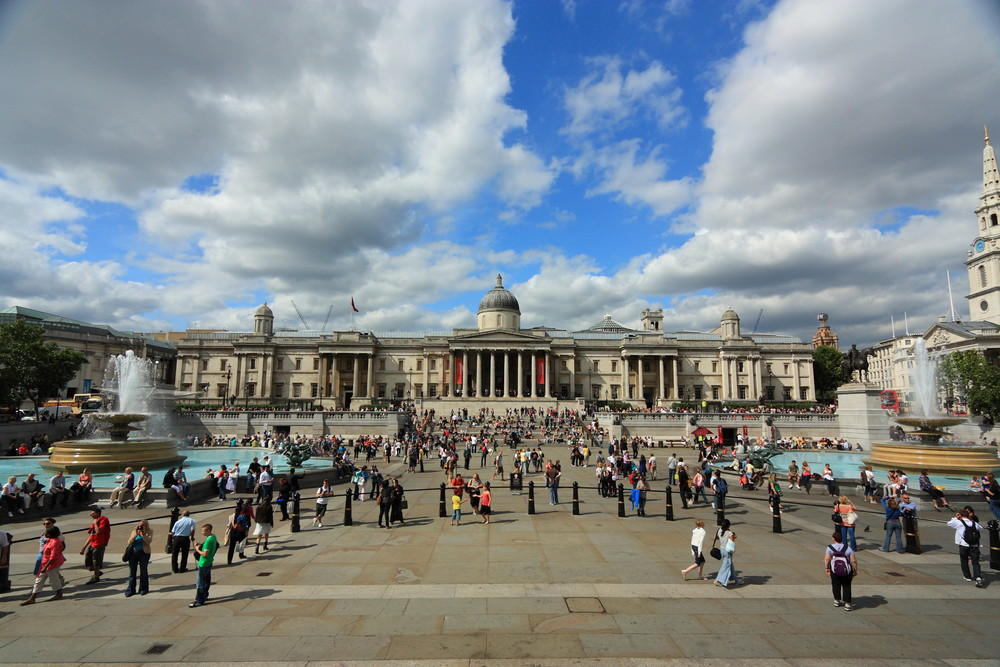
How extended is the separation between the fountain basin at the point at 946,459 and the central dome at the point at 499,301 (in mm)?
69257

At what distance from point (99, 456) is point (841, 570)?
27.7 metres

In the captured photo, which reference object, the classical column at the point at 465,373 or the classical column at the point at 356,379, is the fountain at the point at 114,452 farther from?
the classical column at the point at 356,379

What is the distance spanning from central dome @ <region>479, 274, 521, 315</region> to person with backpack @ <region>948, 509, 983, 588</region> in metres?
79.2

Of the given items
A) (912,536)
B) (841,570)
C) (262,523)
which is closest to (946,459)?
(912,536)

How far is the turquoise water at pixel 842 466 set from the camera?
886 inches

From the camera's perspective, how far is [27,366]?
4866cm

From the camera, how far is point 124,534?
15078 millimetres

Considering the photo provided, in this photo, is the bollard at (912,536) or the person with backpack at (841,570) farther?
the bollard at (912,536)

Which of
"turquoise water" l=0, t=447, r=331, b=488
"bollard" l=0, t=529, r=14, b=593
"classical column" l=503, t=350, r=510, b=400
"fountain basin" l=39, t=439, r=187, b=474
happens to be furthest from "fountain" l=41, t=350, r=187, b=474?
"classical column" l=503, t=350, r=510, b=400

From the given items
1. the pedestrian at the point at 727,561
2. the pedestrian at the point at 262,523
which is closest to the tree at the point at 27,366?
the pedestrian at the point at 262,523

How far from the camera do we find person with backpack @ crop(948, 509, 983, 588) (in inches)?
431

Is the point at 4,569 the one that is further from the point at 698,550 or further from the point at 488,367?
the point at 488,367

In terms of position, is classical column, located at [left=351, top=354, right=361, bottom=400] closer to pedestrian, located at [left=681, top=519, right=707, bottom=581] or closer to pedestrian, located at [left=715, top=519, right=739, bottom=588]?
pedestrian, located at [left=681, top=519, right=707, bottom=581]

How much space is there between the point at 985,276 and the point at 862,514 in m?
106
